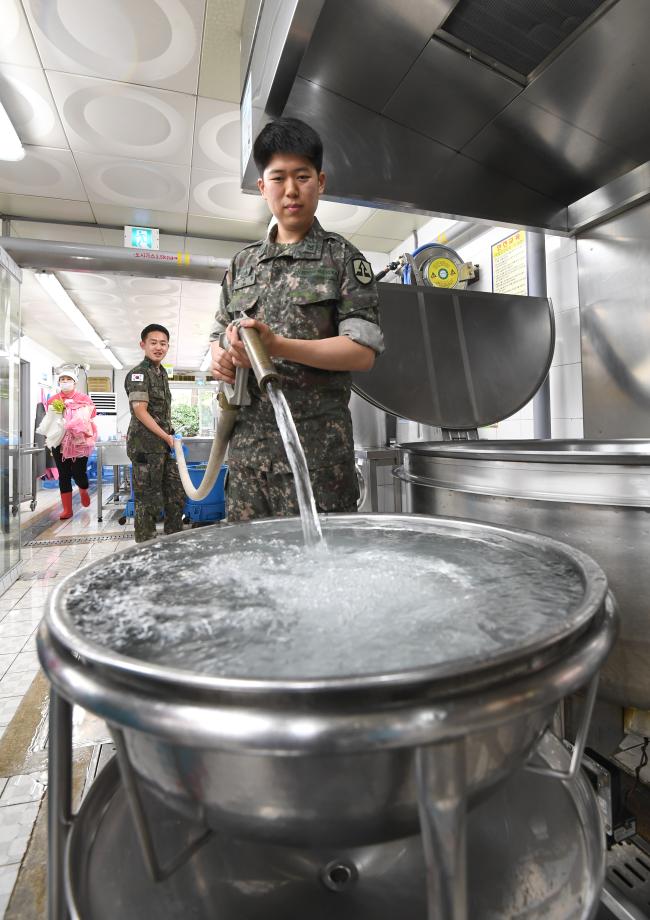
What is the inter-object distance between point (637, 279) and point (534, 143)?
690 mm

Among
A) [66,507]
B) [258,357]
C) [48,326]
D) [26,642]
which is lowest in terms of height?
[26,642]

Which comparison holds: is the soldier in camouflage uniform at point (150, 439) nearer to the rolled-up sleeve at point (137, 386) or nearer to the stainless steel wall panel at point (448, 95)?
the rolled-up sleeve at point (137, 386)

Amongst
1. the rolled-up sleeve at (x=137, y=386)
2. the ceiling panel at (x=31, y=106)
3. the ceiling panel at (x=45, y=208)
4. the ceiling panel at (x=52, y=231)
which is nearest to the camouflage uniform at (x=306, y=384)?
the rolled-up sleeve at (x=137, y=386)

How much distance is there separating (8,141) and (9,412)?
5.40 ft

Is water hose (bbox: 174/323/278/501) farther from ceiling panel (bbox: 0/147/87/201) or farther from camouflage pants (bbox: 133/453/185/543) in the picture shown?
ceiling panel (bbox: 0/147/87/201)

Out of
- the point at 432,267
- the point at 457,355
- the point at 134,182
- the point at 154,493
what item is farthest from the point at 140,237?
the point at 457,355

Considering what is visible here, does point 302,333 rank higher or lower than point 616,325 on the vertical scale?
lower

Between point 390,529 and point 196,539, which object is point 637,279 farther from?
point 196,539

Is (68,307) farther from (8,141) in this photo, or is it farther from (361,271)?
(361,271)

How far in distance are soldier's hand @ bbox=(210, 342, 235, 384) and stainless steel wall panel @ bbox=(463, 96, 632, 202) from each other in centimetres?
127

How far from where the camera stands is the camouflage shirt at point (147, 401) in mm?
3311

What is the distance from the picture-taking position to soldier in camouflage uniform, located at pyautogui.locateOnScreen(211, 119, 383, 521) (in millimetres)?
1207

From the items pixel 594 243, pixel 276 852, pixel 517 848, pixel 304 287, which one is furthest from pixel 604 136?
pixel 276 852

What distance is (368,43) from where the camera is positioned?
133 centimetres
